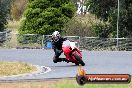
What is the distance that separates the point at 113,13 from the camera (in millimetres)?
39969

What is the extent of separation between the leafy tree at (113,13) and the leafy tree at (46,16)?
2350mm

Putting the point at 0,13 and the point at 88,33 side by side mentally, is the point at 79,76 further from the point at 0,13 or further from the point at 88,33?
the point at 0,13

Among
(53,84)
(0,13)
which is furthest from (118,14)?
(53,84)

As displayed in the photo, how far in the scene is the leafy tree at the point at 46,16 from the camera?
42891 millimetres

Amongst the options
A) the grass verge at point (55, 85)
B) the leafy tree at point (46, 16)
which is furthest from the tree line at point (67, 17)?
the grass verge at point (55, 85)

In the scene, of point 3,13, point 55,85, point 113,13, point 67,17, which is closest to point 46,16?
point 67,17

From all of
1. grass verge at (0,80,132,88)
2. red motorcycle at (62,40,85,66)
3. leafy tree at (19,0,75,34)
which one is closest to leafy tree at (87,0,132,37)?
leafy tree at (19,0,75,34)

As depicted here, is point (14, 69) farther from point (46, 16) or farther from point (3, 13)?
→ point (3, 13)

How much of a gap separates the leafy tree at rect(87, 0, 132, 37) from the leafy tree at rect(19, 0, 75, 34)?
235 cm

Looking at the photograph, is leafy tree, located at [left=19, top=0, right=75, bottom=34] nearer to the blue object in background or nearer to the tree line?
the tree line

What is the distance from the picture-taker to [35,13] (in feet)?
143

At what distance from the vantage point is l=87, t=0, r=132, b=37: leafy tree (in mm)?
39622

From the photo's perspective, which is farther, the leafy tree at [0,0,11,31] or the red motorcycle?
the leafy tree at [0,0,11,31]

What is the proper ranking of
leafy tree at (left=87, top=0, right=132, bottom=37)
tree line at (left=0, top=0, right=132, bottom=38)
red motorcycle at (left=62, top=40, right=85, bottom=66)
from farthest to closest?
tree line at (left=0, top=0, right=132, bottom=38), leafy tree at (left=87, top=0, right=132, bottom=37), red motorcycle at (left=62, top=40, right=85, bottom=66)
